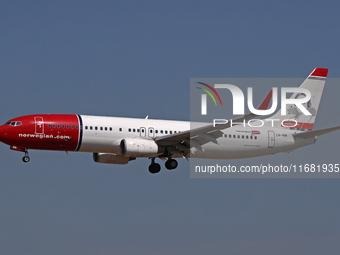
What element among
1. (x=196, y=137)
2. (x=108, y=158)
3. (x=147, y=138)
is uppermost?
(x=196, y=137)

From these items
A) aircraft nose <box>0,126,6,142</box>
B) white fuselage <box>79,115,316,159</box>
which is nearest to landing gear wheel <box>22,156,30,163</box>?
aircraft nose <box>0,126,6,142</box>

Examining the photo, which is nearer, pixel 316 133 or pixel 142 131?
pixel 142 131

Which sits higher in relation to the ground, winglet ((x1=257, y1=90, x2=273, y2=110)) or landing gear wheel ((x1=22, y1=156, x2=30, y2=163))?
winglet ((x1=257, y1=90, x2=273, y2=110))

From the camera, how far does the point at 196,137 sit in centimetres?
5028

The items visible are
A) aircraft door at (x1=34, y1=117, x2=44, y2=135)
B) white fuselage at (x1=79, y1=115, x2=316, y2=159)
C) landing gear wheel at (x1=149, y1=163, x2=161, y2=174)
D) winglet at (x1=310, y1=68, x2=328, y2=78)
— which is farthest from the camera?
winglet at (x1=310, y1=68, x2=328, y2=78)

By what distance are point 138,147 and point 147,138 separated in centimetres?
170

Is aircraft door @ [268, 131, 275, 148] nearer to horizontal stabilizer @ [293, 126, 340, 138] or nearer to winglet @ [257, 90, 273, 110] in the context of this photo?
horizontal stabilizer @ [293, 126, 340, 138]

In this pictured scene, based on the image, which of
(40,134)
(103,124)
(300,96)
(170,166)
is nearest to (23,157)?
(40,134)

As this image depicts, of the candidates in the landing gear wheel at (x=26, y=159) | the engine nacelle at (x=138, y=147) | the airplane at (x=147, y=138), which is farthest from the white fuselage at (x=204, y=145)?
the landing gear wheel at (x=26, y=159)

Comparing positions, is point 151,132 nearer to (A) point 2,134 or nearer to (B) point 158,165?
(B) point 158,165

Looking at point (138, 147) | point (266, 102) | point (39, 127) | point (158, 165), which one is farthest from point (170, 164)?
point (39, 127)

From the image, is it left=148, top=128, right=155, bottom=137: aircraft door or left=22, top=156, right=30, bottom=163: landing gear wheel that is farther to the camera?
left=148, top=128, right=155, bottom=137: aircraft door

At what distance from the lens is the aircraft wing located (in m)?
48.1

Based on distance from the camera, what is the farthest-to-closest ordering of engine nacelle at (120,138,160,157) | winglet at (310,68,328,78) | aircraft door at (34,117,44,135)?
winglet at (310,68,328,78), engine nacelle at (120,138,160,157), aircraft door at (34,117,44,135)
